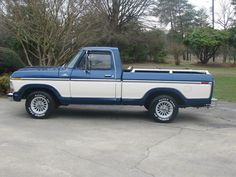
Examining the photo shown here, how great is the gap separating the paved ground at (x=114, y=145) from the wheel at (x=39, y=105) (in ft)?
0.81

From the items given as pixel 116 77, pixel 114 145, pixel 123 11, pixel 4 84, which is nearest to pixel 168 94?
pixel 116 77

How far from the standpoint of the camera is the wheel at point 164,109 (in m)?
10.3

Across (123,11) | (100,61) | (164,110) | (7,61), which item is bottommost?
(164,110)

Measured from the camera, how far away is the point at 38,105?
10.3 metres

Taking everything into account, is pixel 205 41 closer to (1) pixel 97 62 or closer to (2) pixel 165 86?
(2) pixel 165 86

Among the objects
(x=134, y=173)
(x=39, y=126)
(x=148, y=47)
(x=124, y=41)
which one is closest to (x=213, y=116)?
(x=39, y=126)

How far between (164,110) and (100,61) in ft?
6.78

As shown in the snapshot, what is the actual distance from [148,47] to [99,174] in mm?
43261

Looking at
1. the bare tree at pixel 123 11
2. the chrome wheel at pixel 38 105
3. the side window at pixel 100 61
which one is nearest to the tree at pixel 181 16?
the bare tree at pixel 123 11

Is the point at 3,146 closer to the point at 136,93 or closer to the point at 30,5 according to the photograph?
the point at 136,93

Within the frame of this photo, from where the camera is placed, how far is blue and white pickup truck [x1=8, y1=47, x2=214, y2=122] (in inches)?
400

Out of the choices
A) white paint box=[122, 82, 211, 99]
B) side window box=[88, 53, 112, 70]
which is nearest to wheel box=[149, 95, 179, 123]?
white paint box=[122, 82, 211, 99]

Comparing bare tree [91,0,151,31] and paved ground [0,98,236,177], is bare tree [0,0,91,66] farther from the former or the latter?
bare tree [91,0,151,31]

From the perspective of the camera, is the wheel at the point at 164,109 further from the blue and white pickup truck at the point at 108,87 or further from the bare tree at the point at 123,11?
the bare tree at the point at 123,11
